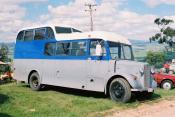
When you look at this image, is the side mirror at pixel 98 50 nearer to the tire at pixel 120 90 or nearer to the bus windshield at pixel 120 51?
the bus windshield at pixel 120 51

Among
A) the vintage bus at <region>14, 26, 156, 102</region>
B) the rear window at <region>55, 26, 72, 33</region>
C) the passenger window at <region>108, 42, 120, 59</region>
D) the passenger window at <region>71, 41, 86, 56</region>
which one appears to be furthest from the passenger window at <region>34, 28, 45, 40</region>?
the passenger window at <region>108, 42, 120, 59</region>

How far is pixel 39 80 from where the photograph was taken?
17.9 metres

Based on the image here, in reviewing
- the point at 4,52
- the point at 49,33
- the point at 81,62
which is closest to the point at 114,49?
the point at 81,62

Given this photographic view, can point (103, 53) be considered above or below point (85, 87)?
above

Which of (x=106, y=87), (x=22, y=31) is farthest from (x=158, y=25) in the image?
(x=106, y=87)

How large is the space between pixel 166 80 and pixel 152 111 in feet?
30.1

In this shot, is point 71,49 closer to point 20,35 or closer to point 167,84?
point 20,35

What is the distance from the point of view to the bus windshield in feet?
49.3

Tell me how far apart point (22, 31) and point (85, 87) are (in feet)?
18.4

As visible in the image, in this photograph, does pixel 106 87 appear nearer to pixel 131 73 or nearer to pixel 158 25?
pixel 131 73

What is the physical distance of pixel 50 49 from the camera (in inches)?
685

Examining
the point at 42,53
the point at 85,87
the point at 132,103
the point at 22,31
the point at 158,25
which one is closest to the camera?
the point at 132,103

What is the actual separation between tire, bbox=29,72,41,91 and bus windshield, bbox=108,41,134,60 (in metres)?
4.68

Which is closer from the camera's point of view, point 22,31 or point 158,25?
point 22,31
